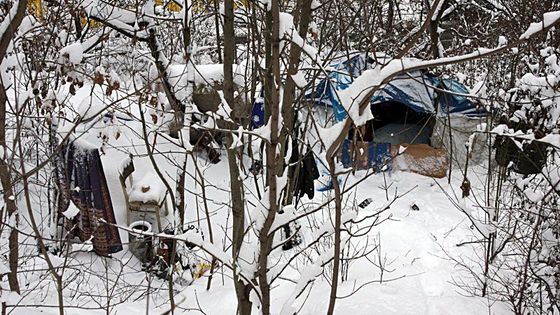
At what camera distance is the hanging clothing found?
7227mm

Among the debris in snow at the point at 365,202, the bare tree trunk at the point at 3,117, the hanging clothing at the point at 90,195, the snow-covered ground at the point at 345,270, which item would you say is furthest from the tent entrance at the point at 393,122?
the bare tree trunk at the point at 3,117

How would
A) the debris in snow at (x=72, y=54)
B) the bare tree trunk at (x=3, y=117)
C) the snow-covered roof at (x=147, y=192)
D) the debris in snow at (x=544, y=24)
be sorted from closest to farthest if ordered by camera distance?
1. the debris in snow at (x=544, y=24)
2. the bare tree trunk at (x=3, y=117)
3. the debris in snow at (x=72, y=54)
4. the snow-covered roof at (x=147, y=192)

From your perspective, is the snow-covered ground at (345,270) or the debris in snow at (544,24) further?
the snow-covered ground at (345,270)

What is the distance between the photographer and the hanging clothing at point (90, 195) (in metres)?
7.23

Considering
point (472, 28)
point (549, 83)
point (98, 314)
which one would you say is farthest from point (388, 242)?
point (472, 28)

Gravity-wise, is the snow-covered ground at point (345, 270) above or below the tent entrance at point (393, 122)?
below

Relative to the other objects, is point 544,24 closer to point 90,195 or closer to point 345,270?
point 345,270

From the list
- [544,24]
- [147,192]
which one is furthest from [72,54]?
[544,24]

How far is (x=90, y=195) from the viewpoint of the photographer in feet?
24.3

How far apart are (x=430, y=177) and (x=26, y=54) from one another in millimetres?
7107

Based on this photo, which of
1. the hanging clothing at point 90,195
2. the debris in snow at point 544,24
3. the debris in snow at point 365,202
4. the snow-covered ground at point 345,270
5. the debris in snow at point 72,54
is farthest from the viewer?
the debris in snow at point 365,202

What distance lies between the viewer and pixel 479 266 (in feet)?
20.8

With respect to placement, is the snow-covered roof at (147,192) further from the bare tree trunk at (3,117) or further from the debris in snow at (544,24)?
the debris in snow at (544,24)

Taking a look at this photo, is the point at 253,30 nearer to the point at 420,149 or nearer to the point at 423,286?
the point at 423,286
